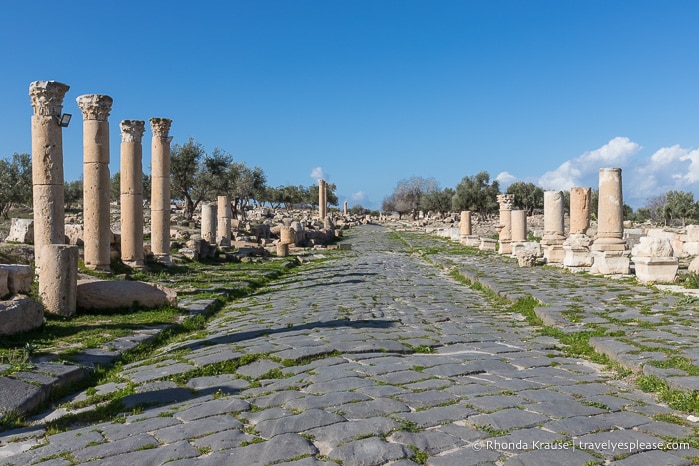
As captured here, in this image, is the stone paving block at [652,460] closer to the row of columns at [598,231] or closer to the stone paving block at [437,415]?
the stone paving block at [437,415]

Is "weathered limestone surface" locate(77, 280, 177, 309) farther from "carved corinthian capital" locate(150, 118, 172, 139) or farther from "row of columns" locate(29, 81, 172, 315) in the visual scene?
"carved corinthian capital" locate(150, 118, 172, 139)

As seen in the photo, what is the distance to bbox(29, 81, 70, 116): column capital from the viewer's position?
41.9ft

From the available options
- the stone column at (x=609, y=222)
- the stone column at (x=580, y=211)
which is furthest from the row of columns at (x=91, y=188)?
the stone column at (x=580, y=211)

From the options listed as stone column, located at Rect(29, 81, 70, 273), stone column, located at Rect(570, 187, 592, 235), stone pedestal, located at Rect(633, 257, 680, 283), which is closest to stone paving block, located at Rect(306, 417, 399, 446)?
stone column, located at Rect(29, 81, 70, 273)

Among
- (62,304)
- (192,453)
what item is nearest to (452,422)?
(192,453)

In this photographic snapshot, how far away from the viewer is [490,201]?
7181 centimetres

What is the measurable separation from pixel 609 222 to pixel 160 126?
13135 millimetres

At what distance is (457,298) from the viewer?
12461mm

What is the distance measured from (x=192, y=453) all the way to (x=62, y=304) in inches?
244

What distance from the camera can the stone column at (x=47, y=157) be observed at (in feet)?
41.8

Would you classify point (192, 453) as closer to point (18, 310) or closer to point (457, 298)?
point (18, 310)

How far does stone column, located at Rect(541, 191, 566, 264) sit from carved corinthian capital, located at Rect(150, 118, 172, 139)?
1245 cm

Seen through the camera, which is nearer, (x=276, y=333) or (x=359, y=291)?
(x=276, y=333)

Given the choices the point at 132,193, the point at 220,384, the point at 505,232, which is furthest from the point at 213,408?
the point at 505,232
